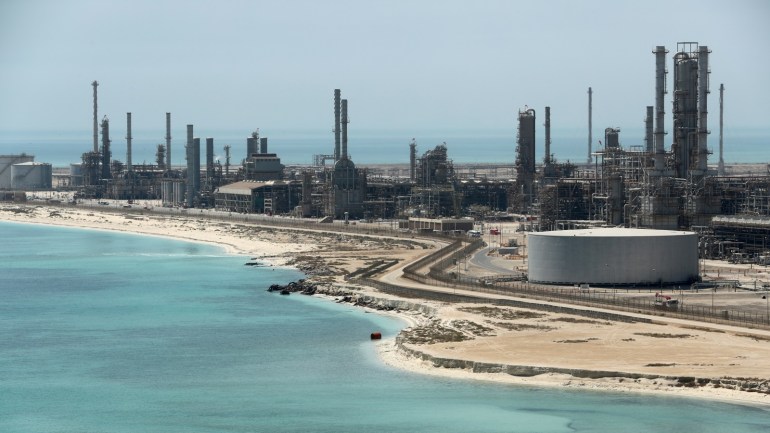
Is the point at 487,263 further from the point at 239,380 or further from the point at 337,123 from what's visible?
the point at 337,123

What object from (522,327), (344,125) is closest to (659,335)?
(522,327)

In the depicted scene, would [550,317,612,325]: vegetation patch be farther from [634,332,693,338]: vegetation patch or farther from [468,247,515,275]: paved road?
[468,247,515,275]: paved road

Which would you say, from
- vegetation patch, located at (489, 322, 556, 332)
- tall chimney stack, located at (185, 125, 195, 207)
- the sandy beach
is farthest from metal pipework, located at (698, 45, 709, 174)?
tall chimney stack, located at (185, 125, 195, 207)

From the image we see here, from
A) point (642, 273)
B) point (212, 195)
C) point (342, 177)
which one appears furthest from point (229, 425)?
point (212, 195)

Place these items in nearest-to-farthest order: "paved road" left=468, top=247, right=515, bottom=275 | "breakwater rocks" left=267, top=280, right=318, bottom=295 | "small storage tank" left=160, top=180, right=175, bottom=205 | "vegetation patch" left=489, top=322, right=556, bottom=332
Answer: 1. "vegetation patch" left=489, top=322, right=556, bottom=332
2. "breakwater rocks" left=267, top=280, right=318, bottom=295
3. "paved road" left=468, top=247, right=515, bottom=275
4. "small storage tank" left=160, top=180, right=175, bottom=205

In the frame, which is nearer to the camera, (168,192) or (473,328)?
(473,328)

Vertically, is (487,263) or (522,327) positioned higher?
(487,263)
